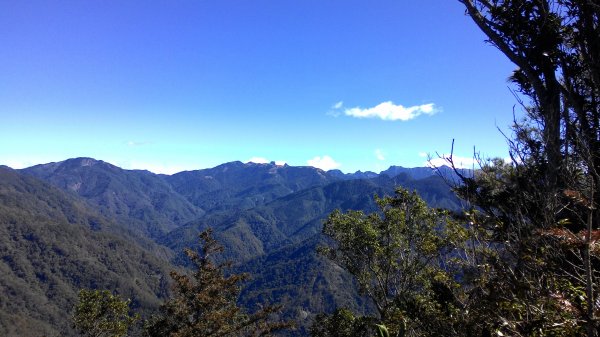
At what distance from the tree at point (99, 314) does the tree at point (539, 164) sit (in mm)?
26983

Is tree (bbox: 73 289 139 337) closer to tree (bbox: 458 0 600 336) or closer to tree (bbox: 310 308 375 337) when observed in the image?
tree (bbox: 310 308 375 337)

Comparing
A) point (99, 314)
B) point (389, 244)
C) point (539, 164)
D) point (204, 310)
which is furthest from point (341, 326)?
point (99, 314)

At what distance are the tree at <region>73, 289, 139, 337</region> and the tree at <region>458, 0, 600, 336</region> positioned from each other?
2698 centimetres

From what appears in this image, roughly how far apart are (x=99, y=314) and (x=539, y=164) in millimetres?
29107

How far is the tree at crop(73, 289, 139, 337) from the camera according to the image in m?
26.7

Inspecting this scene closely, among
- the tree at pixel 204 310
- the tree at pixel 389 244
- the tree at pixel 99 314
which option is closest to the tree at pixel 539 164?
the tree at pixel 389 244

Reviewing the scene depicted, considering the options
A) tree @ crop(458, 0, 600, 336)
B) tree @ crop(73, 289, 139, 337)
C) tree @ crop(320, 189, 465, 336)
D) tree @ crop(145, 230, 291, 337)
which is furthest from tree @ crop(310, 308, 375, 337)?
tree @ crop(73, 289, 139, 337)

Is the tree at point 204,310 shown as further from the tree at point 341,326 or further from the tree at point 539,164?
the tree at point 539,164

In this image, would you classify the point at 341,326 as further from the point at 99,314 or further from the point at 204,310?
the point at 99,314

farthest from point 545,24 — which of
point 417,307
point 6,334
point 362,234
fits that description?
point 6,334

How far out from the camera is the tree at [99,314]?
2673 cm

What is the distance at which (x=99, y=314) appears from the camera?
2752cm

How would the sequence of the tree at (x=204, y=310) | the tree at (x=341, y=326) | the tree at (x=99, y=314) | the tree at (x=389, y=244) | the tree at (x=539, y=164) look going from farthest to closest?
the tree at (x=99, y=314) < the tree at (x=204, y=310) < the tree at (x=389, y=244) < the tree at (x=341, y=326) < the tree at (x=539, y=164)

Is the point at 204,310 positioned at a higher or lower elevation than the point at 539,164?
lower
